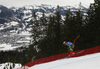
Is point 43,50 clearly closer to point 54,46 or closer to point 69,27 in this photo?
point 54,46

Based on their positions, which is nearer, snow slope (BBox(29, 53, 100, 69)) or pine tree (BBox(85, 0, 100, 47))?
snow slope (BBox(29, 53, 100, 69))

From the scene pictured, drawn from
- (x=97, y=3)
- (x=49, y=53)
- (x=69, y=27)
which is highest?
(x=97, y=3)

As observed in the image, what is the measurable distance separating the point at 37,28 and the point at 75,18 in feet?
48.4

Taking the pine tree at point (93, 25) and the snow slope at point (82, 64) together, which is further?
the pine tree at point (93, 25)

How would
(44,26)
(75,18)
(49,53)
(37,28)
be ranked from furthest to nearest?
(44,26) < (37,28) < (49,53) < (75,18)

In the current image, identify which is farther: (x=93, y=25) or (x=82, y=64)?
(x=93, y=25)

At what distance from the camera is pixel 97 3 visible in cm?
2786

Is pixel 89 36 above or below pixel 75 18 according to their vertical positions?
below

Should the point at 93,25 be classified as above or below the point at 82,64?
below

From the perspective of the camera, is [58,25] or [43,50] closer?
[58,25]

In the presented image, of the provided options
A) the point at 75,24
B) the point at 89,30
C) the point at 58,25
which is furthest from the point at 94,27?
the point at 58,25

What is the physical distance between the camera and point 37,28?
1550 inches

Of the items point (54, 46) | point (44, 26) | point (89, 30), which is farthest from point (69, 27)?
point (44, 26)

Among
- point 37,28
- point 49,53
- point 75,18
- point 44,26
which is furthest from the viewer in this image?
point 44,26
